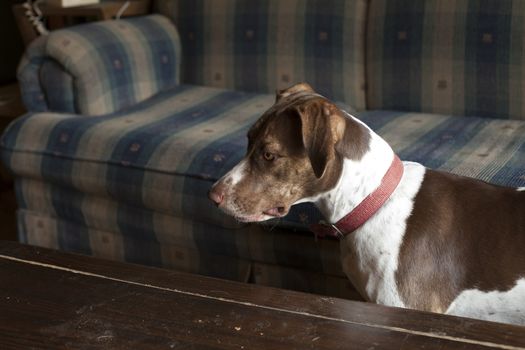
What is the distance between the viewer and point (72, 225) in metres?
2.67

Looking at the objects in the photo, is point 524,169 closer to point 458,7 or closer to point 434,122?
point 434,122

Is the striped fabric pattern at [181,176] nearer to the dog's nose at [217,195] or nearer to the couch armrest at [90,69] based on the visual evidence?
the couch armrest at [90,69]

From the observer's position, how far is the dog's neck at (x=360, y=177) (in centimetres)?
158

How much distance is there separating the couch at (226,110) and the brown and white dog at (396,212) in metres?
0.36

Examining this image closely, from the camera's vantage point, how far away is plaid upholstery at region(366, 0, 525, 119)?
7.91ft

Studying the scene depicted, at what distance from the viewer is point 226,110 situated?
2711 millimetres

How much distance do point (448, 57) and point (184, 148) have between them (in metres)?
0.94

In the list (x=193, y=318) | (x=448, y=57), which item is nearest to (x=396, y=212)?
(x=193, y=318)

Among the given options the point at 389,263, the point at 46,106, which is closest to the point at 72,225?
the point at 46,106

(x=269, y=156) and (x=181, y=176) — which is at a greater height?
(x=269, y=156)

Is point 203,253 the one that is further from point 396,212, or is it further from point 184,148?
point 396,212

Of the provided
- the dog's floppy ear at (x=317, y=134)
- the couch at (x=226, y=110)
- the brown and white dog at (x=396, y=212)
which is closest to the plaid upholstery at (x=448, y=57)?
the couch at (x=226, y=110)

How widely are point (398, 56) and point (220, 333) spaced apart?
5.53ft

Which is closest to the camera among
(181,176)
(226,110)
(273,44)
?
(181,176)
